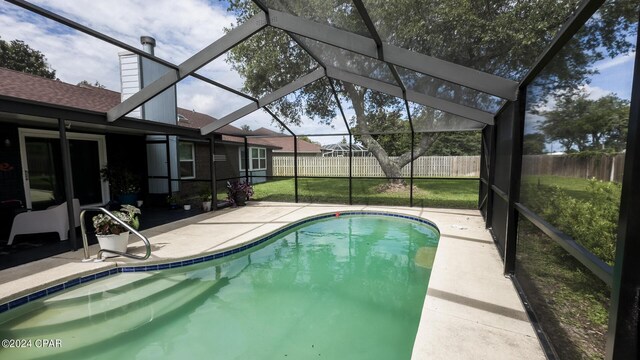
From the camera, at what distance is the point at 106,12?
355cm

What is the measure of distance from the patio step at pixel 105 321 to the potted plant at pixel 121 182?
4.83 m

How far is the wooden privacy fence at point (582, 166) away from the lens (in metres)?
1.53

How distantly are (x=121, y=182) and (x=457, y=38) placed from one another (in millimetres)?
8124

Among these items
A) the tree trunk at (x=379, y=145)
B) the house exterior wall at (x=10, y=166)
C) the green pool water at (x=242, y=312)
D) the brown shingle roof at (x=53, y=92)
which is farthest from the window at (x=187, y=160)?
the green pool water at (x=242, y=312)

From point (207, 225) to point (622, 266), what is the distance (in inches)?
250

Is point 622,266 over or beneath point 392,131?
beneath

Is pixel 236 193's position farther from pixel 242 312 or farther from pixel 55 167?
pixel 242 312

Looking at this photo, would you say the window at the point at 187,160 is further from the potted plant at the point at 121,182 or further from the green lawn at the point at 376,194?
the green lawn at the point at 376,194

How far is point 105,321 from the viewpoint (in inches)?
121

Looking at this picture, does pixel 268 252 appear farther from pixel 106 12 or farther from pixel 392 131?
pixel 392 131

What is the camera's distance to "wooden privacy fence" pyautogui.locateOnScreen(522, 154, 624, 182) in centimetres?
153

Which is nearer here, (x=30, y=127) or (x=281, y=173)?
(x=30, y=127)

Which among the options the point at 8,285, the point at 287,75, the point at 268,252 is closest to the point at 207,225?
the point at 268,252

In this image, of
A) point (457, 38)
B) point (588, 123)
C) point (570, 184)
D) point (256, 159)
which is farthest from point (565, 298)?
point (256, 159)
